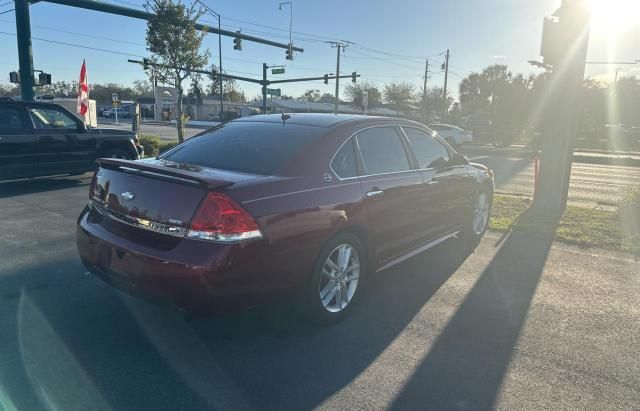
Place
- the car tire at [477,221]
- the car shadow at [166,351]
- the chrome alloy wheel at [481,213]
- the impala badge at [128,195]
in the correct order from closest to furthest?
the car shadow at [166,351], the impala badge at [128,195], the car tire at [477,221], the chrome alloy wheel at [481,213]

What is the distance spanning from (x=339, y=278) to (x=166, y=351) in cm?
138

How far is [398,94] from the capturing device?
9412cm

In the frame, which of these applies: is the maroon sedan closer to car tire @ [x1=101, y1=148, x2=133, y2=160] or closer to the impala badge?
the impala badge

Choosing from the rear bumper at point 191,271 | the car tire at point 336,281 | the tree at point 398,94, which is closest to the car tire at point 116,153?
the rear bumper at point 191,271

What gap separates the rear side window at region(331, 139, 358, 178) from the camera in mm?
3801

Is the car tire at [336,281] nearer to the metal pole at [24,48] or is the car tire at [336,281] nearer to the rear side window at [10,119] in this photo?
the rear side window at [10,119]

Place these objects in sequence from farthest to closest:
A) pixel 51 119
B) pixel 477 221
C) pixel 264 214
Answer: pixel 51 119
pixel 477 221
pixel 264 214

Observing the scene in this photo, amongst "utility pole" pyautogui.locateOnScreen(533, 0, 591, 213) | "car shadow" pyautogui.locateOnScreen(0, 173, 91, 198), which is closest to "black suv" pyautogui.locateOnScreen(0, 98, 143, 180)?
"car shadow" pyautogui.locateOnScreen(0, 173, 91, 198)

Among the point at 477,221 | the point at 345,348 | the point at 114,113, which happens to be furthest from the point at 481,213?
the point at 114,113

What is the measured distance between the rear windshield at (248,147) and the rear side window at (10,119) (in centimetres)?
626

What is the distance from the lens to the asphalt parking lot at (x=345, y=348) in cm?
281

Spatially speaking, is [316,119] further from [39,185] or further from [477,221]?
[39,185]

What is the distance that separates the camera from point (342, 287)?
379 cm

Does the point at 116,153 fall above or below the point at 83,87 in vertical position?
below
